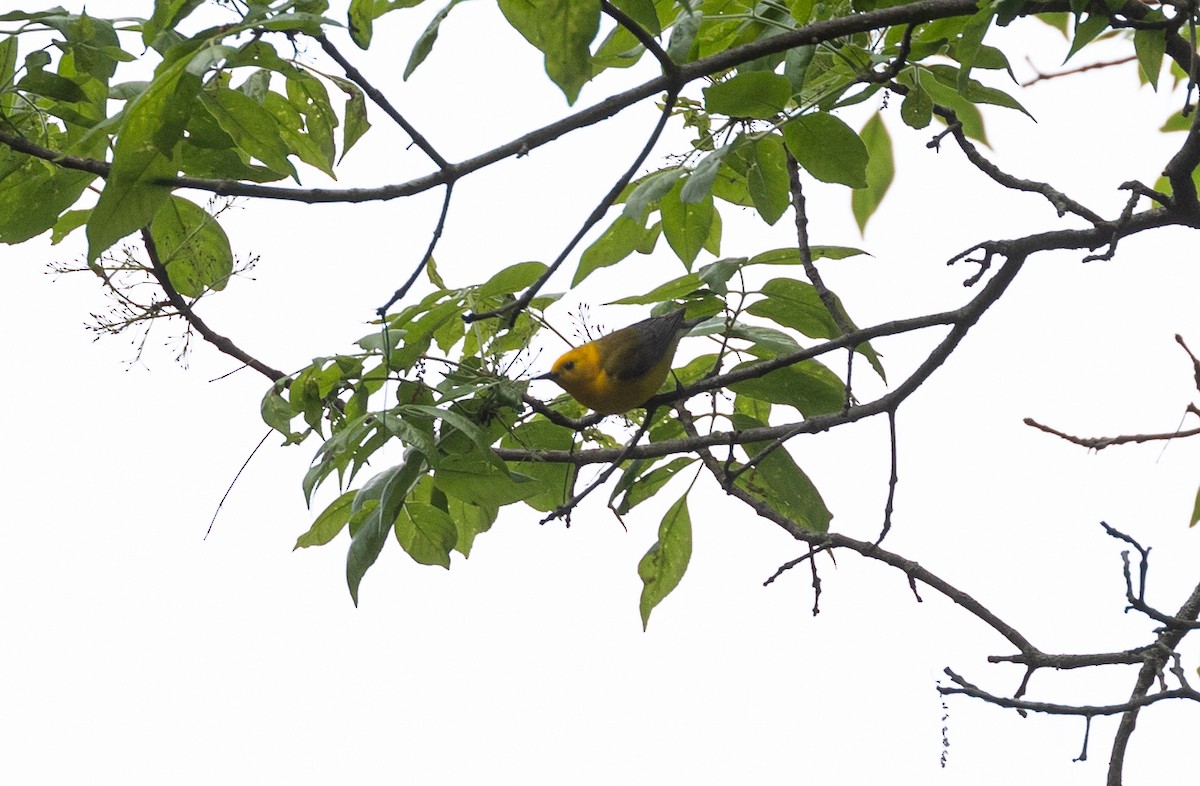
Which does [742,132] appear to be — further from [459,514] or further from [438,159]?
[459,514]

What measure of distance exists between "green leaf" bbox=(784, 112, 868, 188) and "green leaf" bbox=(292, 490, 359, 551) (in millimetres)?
1083

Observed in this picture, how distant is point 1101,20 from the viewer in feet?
5.24

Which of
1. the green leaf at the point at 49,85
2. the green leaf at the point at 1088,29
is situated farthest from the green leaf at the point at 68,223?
the green leaf at the point at 1088,29

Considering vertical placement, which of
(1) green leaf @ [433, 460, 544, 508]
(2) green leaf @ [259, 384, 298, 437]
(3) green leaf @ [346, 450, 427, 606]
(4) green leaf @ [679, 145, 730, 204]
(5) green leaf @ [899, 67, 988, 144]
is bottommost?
(3) green leaf @ [346, 450, 427, 606]

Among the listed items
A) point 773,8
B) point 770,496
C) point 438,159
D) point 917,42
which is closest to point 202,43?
point 438,159

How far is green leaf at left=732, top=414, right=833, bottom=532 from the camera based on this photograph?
2209mm

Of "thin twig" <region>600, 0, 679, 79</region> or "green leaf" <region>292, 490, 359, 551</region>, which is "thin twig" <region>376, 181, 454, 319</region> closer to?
"thin twig" <region>600, 0, 679, 79</region>

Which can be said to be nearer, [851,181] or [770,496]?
[851,181]

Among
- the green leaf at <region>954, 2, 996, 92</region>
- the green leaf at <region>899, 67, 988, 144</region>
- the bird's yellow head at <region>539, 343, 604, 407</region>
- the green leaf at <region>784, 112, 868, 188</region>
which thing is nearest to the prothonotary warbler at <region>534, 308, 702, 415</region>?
the bird's yellow head at <region>539, 343, 604, 407</region>

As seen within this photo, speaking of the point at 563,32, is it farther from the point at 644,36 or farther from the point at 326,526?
the point at 326,526

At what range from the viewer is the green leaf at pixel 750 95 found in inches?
68.7

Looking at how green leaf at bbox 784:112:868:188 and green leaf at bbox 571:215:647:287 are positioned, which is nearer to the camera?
green leaf at bbox 784:112:868:188

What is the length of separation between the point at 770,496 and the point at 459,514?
635 mm

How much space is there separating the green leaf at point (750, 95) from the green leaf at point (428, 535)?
853 mm
